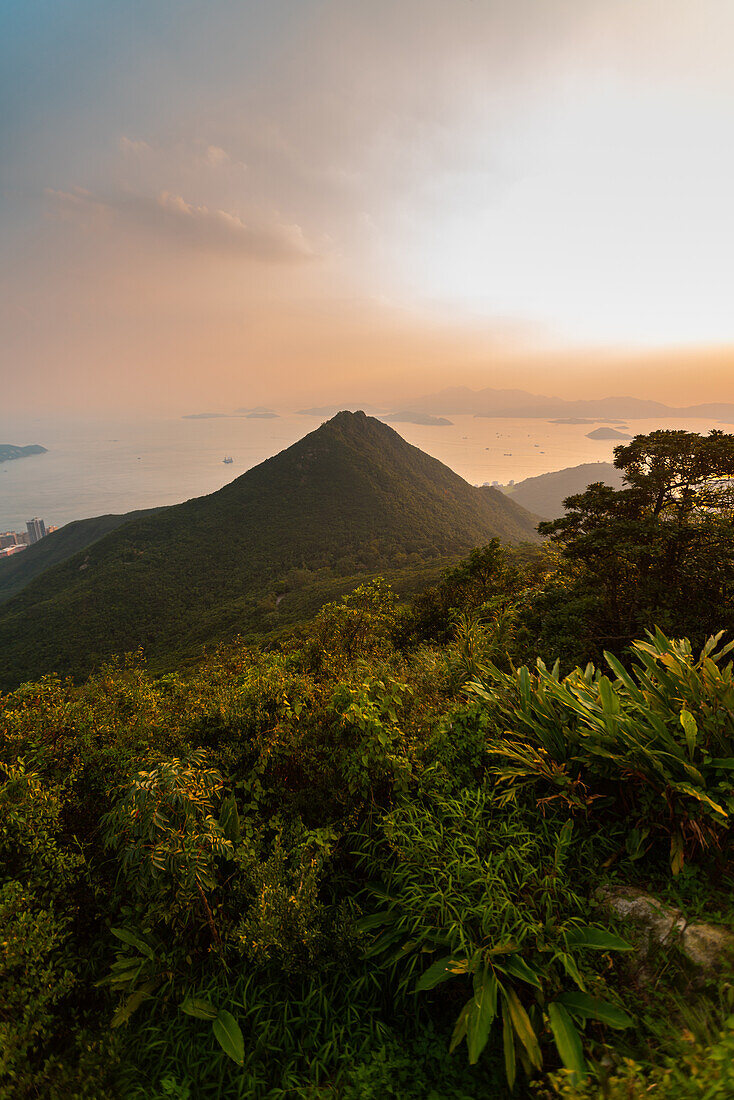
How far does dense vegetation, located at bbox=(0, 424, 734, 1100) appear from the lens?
2049mm

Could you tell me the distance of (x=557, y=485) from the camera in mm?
157250

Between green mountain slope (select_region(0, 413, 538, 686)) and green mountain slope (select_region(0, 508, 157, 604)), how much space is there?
29962 millimetres

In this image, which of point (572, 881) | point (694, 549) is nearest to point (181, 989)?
point (572, 881)

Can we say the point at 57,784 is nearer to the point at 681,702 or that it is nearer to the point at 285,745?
the point at 285,745

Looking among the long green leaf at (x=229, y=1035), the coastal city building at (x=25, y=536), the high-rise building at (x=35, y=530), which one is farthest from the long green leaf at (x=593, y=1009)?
the high-rise building at (x=35, y=530)

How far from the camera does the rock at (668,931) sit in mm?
2145

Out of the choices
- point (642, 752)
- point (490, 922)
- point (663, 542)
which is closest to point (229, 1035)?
point (490, 922)

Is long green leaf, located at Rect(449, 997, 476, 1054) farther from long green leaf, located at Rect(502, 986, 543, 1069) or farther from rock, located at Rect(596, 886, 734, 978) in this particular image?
rock, located at Rect(596, 886, 734, 978)

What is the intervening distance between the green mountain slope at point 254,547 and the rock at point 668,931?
45.0 meters

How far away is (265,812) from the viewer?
3428 mm

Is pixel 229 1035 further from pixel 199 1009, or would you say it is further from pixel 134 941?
pixel 134 941

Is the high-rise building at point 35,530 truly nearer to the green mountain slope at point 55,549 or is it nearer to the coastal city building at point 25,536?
the coastal city building at point 25,536

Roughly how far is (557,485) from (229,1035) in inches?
6855

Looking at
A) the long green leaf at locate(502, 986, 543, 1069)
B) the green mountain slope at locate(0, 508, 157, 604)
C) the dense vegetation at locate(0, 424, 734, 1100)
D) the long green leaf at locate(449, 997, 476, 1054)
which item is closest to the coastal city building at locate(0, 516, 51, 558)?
the green mountain slope at locate(0, 508, 157, 604)
